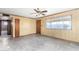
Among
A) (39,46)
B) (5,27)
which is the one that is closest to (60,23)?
(39,46)

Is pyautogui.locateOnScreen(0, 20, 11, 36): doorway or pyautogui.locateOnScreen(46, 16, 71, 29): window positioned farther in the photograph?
pyautogui.locateOnScreen(0, 20, 11, 36): doorway

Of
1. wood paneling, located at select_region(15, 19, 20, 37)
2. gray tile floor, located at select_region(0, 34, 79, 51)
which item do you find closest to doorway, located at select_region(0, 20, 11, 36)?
wood paneling, located at select_region(15, 19, 20, 37)

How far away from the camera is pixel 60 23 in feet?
33.4

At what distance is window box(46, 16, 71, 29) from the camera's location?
887 centimetres

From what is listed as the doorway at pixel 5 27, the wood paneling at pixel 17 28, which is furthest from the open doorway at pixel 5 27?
the wood paneling at pixel 17 28

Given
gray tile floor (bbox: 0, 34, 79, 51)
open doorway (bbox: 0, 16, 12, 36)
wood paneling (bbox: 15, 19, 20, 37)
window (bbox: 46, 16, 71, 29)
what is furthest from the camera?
open doorway (bbox: 0, 16, 12, 36)

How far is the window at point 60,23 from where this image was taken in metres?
8.87

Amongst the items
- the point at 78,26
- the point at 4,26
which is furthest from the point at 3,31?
the point at 78,26

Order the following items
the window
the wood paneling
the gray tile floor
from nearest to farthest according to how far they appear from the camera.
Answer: the gray tile floor < the window < the wood paneling

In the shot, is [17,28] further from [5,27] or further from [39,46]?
[39,46]

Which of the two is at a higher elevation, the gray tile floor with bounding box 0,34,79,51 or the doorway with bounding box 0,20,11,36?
the doorway with bounding box 0,20,11,36

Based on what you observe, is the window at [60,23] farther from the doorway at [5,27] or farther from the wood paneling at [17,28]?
the doorway at [5,27]

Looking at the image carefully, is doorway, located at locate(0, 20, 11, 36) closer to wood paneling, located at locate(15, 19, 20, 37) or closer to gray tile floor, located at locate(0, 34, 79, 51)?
wood paneling, located at locate(15, 19, 20, 37)
